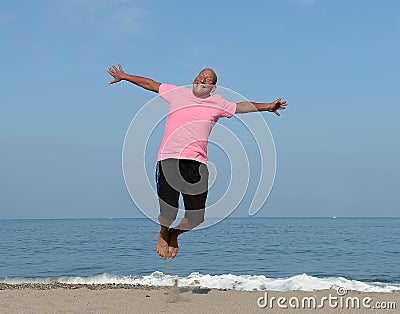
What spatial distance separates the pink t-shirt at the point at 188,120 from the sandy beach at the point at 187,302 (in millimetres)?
2108

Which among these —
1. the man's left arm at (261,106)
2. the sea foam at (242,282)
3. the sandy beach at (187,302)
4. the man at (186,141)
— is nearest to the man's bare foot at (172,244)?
the man at (186,141)

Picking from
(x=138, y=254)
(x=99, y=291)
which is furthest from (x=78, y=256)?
(x=99, y=291)

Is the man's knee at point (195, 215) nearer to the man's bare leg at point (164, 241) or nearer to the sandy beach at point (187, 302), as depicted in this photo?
the man's bare leg at point (164, 241)

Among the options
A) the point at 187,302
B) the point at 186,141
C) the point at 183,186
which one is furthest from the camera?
the point at 187,302

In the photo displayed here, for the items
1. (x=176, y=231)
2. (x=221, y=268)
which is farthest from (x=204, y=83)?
(x=221, y=268)

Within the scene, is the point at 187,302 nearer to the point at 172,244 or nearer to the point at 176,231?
the point at 172,244

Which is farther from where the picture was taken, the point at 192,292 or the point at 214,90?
the point at 192,292

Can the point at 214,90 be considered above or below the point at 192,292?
above

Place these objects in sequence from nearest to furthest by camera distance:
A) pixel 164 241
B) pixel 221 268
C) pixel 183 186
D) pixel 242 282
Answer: pixel 183 186
pixel 164 241
pixel 242 282
pixel 221 268

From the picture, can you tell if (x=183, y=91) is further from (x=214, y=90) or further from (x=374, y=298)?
(x=374, y=298)

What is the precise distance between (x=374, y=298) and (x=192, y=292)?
9.24 ft

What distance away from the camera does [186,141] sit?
6.80 m

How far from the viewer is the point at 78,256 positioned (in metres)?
22.2

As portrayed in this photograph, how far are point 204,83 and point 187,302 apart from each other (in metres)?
3.07
